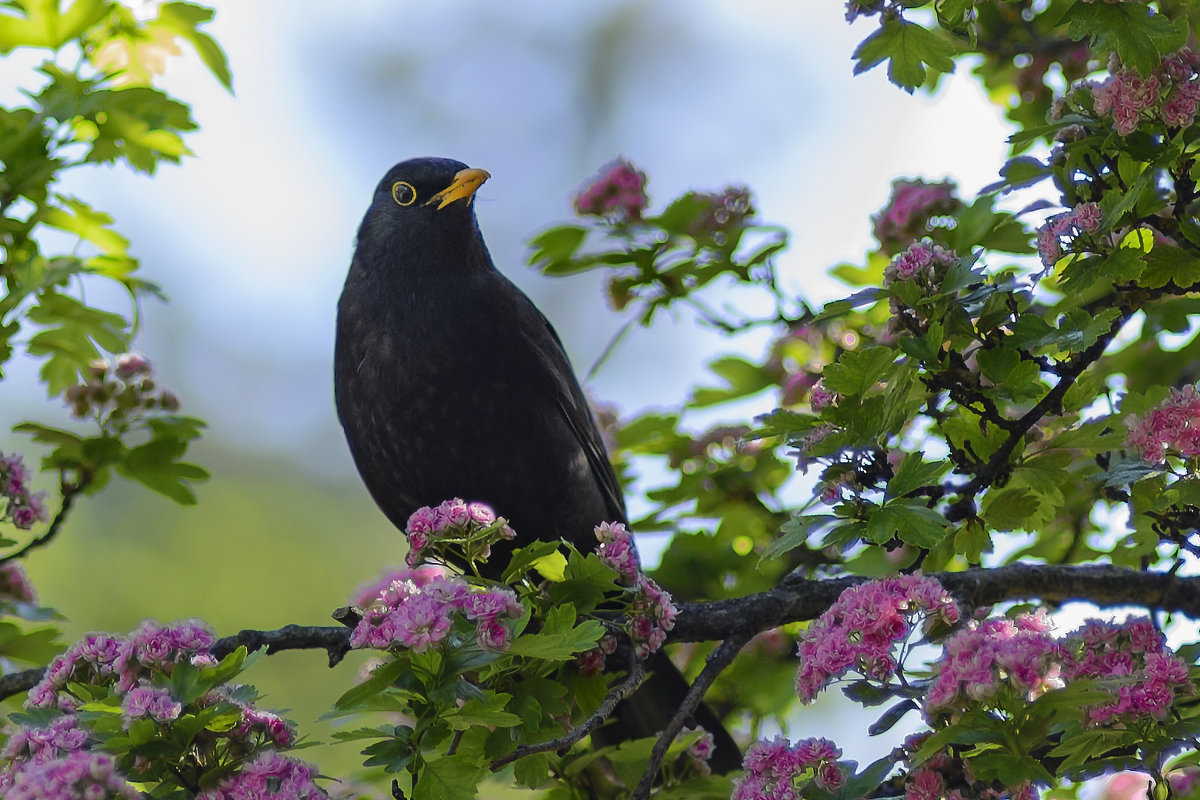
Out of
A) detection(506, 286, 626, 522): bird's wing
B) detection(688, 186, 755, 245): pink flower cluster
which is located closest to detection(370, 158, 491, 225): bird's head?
detection(506, 286, 626, 522): bird's wing

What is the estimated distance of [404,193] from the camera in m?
3.61

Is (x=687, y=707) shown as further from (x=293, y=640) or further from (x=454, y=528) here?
(x=293, y=640)

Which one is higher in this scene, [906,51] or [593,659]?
[906,51]

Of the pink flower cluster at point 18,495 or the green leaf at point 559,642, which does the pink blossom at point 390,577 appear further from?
the green leaf at point 559,642

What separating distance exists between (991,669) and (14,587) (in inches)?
90.0

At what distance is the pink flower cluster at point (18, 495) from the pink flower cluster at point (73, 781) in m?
1.27

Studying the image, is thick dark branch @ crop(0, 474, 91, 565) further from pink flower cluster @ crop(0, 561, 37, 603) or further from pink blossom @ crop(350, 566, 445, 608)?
pink blossom @ crop(350, 566, 445, 608)

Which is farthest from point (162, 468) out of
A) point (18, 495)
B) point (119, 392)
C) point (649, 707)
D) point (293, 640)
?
point (649, 707)

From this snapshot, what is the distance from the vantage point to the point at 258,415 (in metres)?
12.6

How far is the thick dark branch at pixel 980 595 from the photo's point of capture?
2.67 meters

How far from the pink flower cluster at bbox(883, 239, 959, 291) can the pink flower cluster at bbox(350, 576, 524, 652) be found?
32.6 inches

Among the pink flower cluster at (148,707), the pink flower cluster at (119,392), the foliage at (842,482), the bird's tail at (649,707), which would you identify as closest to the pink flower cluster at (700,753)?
the foliage at (842,482)

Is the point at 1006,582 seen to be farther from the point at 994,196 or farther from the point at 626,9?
the point at 626,9

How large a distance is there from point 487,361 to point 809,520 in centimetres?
142
